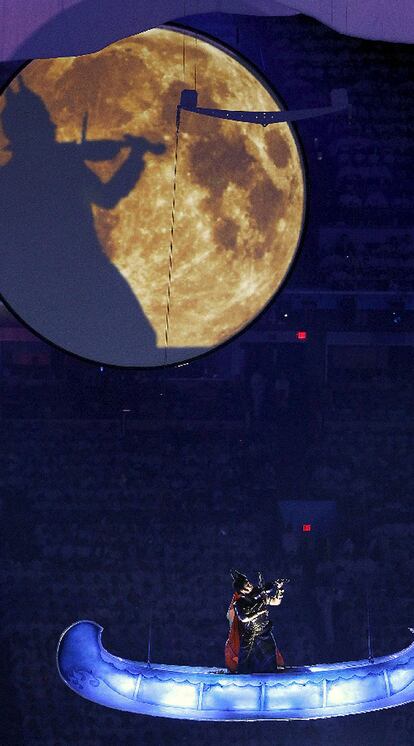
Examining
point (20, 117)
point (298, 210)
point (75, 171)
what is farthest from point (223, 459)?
point (20, 117)

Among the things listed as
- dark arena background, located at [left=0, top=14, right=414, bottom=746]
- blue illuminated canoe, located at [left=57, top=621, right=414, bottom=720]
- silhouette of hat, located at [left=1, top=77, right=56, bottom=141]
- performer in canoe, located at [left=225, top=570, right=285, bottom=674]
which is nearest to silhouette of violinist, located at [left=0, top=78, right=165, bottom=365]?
silhouette of hat, located at [left=1, top=77, right=56, bottom=141]

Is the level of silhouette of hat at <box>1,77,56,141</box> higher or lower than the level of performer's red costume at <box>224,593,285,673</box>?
higher

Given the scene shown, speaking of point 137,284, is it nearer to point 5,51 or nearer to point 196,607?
point 5,51

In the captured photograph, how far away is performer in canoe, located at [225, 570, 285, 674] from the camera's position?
524 centimetres

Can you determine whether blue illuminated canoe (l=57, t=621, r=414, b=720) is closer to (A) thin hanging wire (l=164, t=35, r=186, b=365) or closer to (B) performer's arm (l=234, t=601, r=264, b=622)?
(B) performer's arm (l=234, t=601, r=264, b=622)

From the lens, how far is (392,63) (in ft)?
19.8

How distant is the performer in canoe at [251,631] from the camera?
524 centimetres

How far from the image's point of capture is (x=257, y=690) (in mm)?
4691

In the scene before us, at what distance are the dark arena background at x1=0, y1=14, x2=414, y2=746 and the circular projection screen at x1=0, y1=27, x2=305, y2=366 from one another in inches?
8.3

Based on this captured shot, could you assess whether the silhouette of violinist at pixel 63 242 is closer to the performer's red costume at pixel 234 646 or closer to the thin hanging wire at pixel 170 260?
the thin hanging wire at pixel 170 260

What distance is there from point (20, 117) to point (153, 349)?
5.80ft

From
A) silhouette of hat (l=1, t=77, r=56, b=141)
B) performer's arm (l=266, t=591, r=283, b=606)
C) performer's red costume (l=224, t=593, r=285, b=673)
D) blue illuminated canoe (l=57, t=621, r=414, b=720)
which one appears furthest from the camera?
silhouette of hat (l=1, t=77, r=56, b=141)

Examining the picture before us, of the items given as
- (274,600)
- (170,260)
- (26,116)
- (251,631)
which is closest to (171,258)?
(170,260)

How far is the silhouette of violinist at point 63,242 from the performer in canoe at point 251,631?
174 cm
